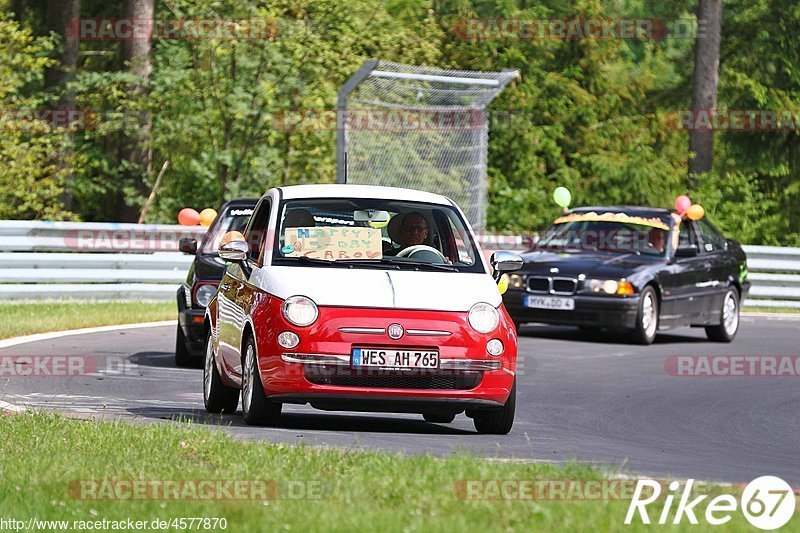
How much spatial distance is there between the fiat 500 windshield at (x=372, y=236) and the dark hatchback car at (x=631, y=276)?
8.05 metres

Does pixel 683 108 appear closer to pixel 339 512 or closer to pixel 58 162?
pixel 58 162

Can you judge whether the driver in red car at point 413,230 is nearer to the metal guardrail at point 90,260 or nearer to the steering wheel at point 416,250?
the steering wheel at point 416,250

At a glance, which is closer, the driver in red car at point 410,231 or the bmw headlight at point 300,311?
the bmw headlight at point 300,311

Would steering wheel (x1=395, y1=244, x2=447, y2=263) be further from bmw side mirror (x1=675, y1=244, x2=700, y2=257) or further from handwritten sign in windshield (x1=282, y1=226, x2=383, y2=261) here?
bmw side mirror (x1=675, y1=244, x2=700, y2=257)

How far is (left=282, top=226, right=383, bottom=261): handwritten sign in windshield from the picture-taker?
36.2ft

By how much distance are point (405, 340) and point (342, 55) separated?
21.4m

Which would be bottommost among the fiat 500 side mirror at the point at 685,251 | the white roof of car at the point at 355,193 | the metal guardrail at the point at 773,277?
the metal guardrail at the point at 773,277

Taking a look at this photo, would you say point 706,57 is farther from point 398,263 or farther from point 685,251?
point 398,263

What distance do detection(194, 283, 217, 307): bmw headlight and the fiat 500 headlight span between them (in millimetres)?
5846

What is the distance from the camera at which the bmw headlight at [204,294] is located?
15.1 metres

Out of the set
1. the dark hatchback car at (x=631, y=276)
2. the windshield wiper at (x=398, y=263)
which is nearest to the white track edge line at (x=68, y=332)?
the dark hatchback car at (x=631, y=276)

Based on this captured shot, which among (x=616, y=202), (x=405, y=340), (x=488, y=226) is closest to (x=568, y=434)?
(x=405, y=340)

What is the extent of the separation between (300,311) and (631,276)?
32.7 ft

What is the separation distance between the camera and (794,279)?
2841 cm
